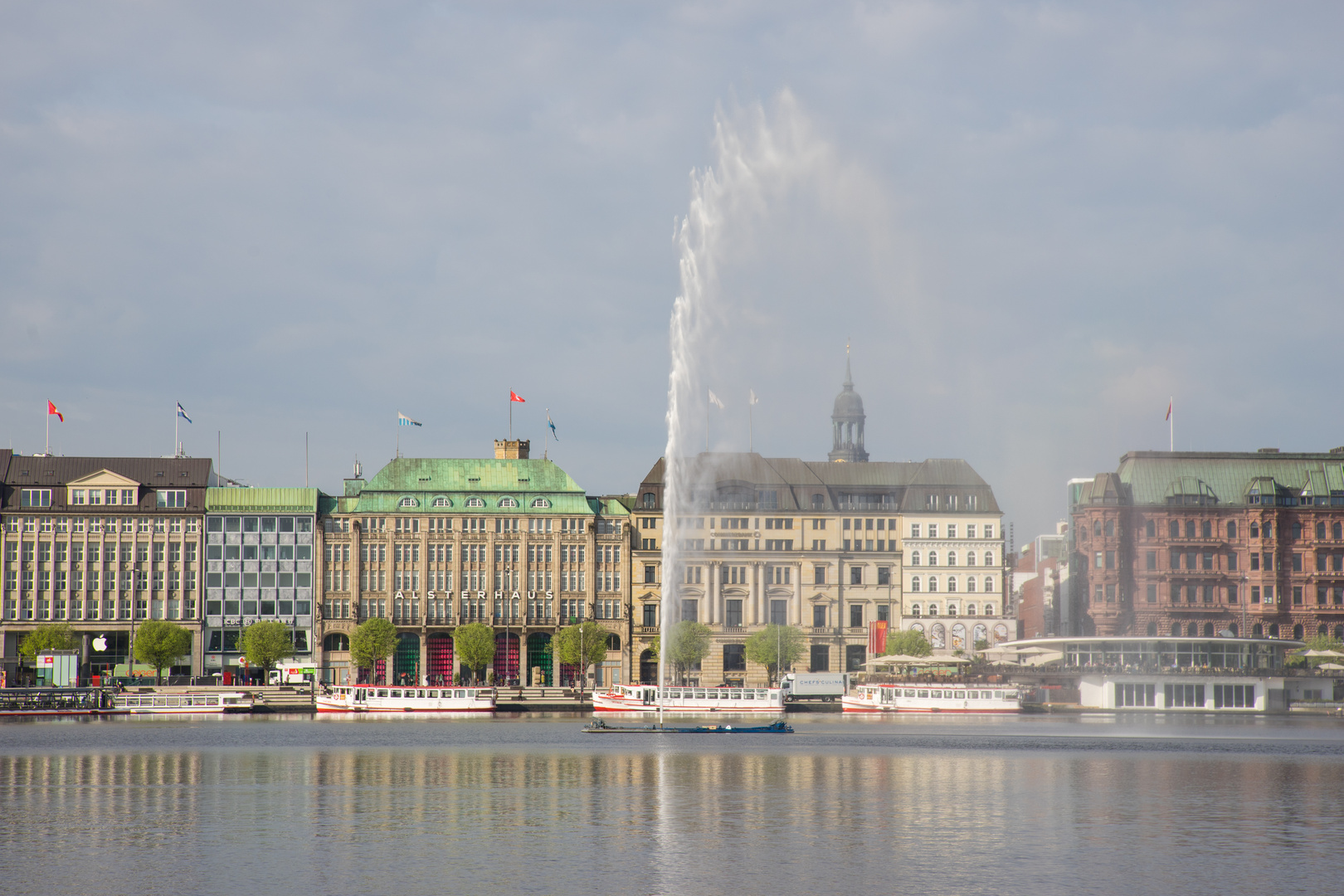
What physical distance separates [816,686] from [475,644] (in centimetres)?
3627

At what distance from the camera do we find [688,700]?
424 feet

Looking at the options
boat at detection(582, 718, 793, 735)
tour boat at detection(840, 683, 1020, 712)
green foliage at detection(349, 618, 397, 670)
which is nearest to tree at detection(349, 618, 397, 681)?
green foliage at detection(349, 618, 397, 670)

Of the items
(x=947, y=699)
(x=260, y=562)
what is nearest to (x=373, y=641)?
(x=260, y=562)

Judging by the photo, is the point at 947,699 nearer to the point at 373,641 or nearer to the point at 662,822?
the point at 373,641

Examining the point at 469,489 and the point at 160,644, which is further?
the point at 469,489

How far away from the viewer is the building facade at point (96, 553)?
15912cm

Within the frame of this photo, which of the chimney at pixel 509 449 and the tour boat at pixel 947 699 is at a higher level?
the chimney at pixel 509 449

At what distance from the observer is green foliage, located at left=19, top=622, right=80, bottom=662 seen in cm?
14962

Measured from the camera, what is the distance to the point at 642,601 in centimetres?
17012

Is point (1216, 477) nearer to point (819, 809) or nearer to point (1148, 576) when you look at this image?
point (1148, 576)

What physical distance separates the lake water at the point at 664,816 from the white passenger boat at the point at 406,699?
39.5 m

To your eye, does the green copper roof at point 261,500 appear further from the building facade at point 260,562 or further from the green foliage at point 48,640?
the green foliage at point 48,640

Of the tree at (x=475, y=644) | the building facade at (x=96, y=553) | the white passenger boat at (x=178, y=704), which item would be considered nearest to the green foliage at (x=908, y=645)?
the tree at (x=475, y=644)

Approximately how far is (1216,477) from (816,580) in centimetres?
4628
